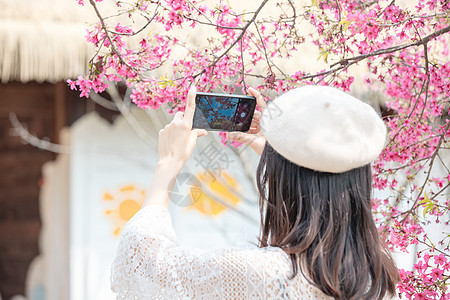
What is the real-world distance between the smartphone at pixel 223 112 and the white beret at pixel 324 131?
0.18 metres

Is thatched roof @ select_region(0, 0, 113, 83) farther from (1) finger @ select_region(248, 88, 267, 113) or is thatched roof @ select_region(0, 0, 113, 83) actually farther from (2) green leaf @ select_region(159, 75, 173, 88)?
(1) finger @ select_region(248, 88, 267, 113)

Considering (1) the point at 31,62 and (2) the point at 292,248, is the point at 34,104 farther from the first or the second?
(2) the point at 292,248

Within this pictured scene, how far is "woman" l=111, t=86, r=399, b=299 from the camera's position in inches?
36.1

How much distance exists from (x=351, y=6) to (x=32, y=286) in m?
2.51

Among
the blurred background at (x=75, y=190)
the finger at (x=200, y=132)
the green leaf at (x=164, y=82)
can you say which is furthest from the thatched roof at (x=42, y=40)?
the finger at (x=200, y=132)

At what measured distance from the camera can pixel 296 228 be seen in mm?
958

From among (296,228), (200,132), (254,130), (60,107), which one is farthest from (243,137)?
(60,107)

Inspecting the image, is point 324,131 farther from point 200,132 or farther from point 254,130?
point 254,130

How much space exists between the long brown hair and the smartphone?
0.17 metres

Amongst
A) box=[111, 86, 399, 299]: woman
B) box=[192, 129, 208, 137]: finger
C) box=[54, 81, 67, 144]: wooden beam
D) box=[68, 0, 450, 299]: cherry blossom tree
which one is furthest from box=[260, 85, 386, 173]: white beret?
box=[54, 81, 67, 144]: wooden beam

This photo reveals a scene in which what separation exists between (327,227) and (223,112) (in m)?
0.32

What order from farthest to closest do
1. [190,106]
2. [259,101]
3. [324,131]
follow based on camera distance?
[259,101], [190,106], [324,131]

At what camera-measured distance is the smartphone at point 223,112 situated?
111cm

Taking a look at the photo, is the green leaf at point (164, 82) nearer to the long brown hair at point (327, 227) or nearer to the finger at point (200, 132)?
the finger at point (200, 132)
